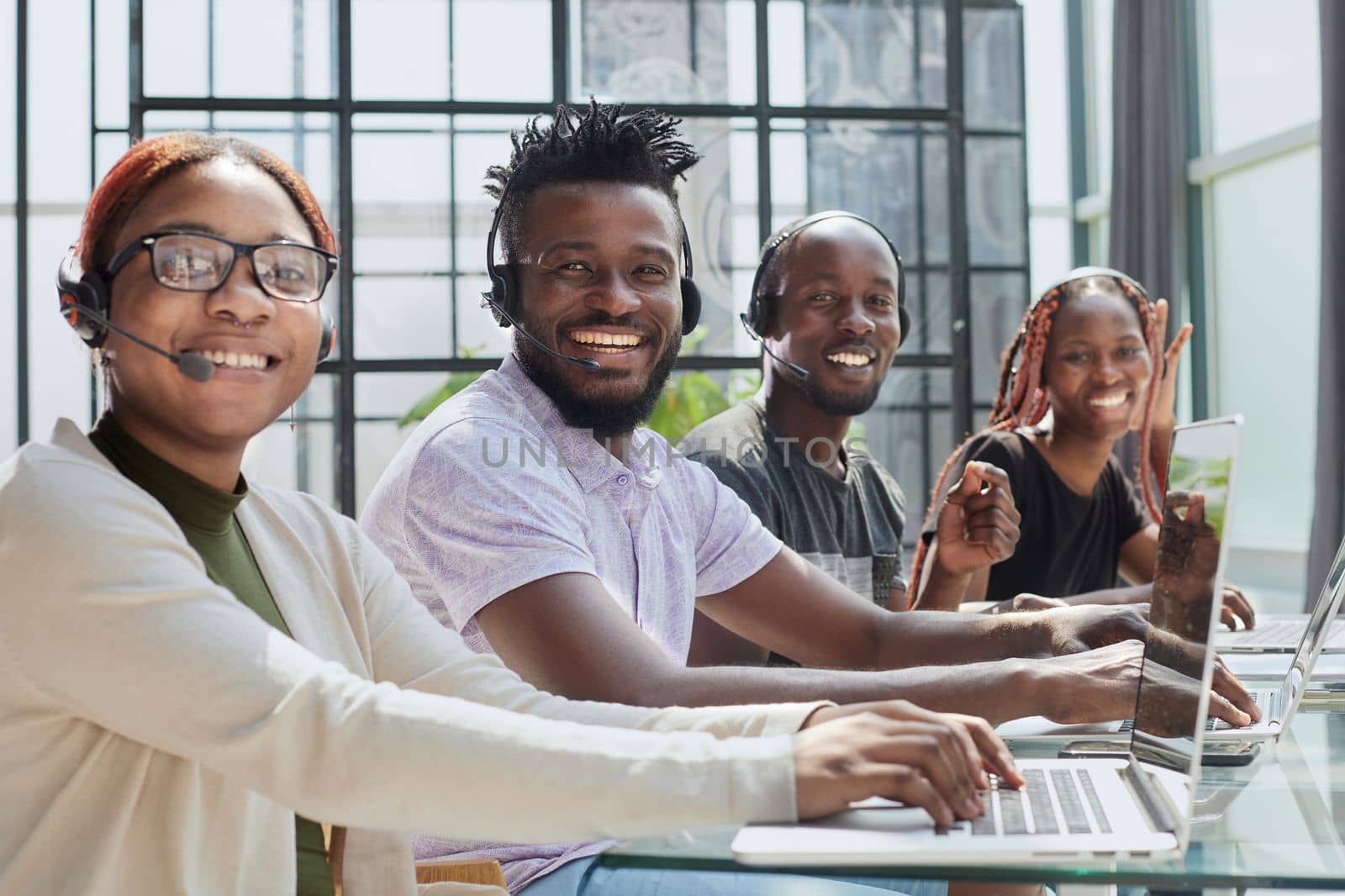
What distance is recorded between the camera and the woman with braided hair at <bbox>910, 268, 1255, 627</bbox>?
270cm

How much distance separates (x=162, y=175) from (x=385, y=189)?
2890 millimetres

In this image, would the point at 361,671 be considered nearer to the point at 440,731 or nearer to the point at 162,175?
the point at 440,731

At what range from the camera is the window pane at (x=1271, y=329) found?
477 centimetres

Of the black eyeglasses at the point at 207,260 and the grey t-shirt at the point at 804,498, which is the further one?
the grey t-shirt at the point at 804,498

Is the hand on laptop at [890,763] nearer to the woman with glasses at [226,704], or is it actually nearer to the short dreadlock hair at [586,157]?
the woman with glasses at [226,704]

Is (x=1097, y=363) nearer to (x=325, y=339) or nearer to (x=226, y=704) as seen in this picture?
(x=325, y=339)

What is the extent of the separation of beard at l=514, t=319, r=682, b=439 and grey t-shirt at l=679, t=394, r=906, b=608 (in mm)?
426

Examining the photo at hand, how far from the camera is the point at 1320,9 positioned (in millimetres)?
3994

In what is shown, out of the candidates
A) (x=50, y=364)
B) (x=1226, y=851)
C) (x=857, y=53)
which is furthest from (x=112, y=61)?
(x=1226, y=851)

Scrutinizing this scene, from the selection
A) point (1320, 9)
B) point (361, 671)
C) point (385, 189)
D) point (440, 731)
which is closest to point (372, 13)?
point (385, 189)

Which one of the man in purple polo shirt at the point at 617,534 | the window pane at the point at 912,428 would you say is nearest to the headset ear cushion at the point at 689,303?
the man in purple polo shirt at the point at 617,534

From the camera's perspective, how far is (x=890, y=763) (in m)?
0.90

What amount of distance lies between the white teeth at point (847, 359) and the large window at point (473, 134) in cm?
145

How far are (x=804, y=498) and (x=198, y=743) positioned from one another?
5.01 feet
